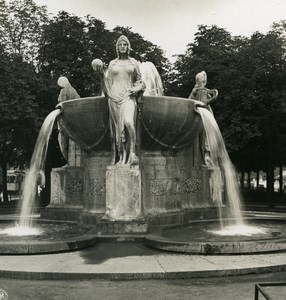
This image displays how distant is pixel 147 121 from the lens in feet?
40.1

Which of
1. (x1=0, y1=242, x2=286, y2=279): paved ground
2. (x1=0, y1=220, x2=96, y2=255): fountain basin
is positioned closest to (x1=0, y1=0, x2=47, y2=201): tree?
(x1=0, y1=220, x2=96, y2=255): fountain basin

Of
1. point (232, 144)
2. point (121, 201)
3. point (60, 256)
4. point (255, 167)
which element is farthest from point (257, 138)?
point (60, 256)

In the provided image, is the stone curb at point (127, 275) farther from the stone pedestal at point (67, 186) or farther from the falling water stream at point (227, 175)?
the stone pedestal at point (67, 186)

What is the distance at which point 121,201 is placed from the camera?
37.8 feet

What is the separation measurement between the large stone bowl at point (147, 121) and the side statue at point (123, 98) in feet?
1.12

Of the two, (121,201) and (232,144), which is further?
(232,144)

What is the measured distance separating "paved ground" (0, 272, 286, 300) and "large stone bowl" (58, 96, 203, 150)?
5.25 m

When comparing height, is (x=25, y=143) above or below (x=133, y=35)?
below

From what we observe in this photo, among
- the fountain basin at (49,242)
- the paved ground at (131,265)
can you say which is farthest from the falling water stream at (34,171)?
the paved ground at (131,265)

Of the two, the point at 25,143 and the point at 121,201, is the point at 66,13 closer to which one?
the point at 25,143

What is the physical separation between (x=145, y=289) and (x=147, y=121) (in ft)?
18.8

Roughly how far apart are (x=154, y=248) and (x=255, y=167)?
3096cm

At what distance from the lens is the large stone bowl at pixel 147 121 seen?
12203mm

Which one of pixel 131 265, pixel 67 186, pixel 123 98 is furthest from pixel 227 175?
pixel 131 265
